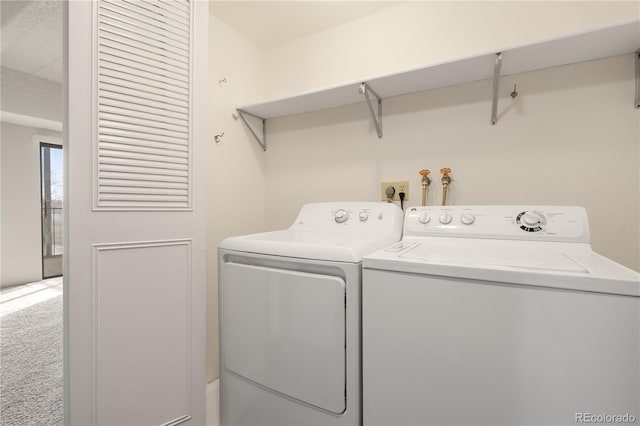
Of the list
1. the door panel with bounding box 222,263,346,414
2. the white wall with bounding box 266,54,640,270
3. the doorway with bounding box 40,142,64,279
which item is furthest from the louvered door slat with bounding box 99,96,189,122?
the doorway with bounding box 40,142,64,279

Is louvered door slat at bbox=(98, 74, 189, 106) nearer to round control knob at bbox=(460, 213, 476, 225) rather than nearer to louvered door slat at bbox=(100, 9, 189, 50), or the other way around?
louvered door slat at bbox=(100, 9, 189, 50)

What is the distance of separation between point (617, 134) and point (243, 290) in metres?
1.80

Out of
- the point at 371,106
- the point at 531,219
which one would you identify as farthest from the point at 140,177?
the point at 531,219

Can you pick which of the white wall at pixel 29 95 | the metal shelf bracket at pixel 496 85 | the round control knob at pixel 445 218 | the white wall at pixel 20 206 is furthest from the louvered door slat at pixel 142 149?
the white wall at pixel 20 206

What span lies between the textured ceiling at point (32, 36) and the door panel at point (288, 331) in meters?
2.29

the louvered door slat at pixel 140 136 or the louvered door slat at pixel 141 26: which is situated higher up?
the louvered door slat at pixel 141 26

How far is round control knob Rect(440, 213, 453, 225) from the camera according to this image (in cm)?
134

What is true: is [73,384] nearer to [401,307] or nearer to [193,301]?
[193,301]

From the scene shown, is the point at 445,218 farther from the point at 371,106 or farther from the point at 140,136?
the point at 140,136

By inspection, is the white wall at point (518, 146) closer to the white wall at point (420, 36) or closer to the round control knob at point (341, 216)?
the white wall at point (420, 36)

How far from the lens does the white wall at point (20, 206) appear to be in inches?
144

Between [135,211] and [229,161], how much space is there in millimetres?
827

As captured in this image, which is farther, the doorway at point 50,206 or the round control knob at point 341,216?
the doorway at point 50,206

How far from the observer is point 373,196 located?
1836mm
